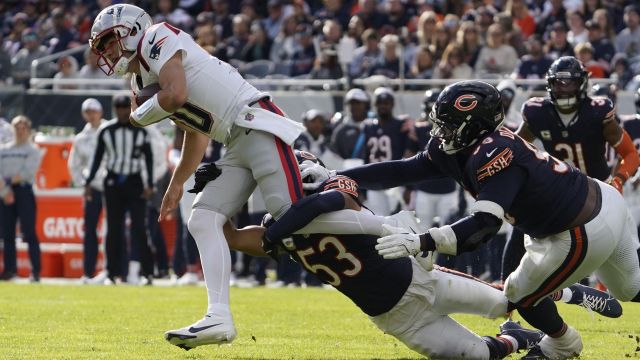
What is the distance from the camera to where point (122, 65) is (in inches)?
263

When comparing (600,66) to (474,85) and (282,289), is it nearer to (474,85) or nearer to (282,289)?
(282,289)

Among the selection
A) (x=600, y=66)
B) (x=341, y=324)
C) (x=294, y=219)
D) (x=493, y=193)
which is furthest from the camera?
(x=600, y=66)

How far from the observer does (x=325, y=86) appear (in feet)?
49.6

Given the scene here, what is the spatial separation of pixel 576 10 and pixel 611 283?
9.62 metres

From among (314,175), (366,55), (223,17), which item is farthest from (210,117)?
(223,17)

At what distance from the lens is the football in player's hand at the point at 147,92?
669 cm

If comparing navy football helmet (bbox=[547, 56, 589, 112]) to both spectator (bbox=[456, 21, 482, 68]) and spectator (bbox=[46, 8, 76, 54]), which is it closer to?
spectator (bbox=[456, 21, 482, 68])

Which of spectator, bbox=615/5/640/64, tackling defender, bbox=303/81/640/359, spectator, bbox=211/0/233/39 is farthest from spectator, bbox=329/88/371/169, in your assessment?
tackling defender, bbox=303/81/640/359

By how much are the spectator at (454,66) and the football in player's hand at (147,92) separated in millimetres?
8151

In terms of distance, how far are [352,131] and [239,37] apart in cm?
517

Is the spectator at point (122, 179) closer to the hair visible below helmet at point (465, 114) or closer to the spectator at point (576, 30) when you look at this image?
the spectator at point (576, 30)

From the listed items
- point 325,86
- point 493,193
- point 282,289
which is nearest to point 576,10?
point 325,86

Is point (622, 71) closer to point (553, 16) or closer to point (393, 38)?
point (553, 16)

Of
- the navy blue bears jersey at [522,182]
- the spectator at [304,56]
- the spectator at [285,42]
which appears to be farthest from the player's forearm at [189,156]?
the spectator at [285,42]
